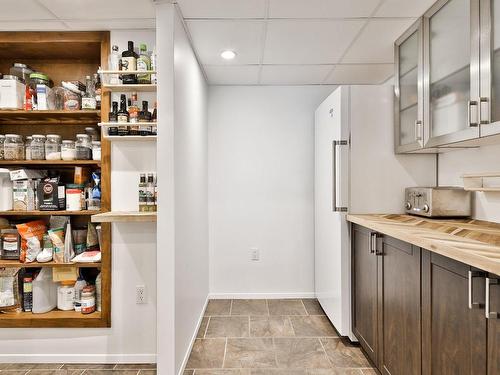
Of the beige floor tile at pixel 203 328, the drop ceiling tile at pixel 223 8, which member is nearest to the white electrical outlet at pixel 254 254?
the beige floor tile at pixel 203 328

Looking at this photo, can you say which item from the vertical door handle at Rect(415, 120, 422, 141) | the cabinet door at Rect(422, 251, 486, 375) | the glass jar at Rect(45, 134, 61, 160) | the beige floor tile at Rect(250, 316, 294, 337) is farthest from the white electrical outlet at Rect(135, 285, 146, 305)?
the vertical door handle at Rect(415, 120, 422, 141)

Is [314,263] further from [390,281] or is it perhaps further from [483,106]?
[483,106]

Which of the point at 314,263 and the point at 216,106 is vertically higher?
the point at 216,106

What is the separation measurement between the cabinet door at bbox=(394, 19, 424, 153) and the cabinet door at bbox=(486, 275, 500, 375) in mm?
1202

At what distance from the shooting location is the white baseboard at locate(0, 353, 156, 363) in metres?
2.23

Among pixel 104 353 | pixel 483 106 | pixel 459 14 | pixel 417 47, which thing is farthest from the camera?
pixel 104 353

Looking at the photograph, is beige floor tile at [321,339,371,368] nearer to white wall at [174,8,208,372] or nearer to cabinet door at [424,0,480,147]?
white wall at [174,8,208,372]

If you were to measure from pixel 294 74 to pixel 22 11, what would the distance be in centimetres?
215

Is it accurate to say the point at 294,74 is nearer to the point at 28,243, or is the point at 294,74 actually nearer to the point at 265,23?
the point at 265,23

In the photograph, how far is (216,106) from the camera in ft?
11.3

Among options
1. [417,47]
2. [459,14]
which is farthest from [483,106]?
[417,47]

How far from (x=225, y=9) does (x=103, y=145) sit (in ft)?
3.86

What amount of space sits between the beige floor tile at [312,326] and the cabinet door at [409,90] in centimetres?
154

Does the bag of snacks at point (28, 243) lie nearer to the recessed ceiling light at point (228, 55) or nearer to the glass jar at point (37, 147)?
the glass jar at point (37, 147)
